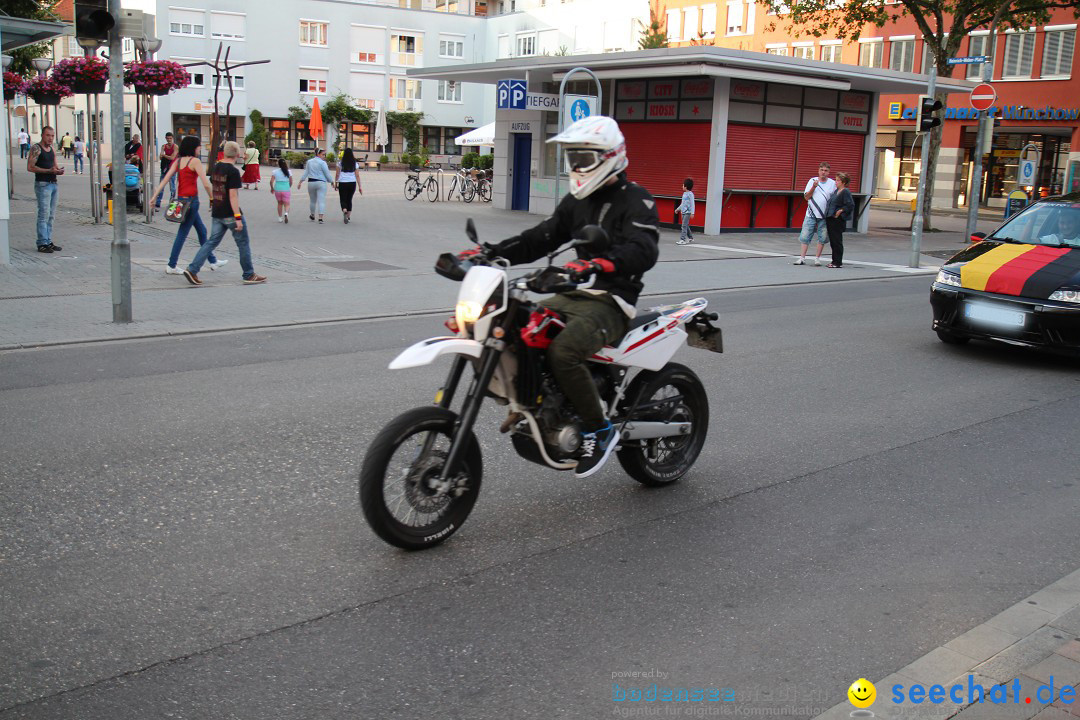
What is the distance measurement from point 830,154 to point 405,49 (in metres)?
50.3

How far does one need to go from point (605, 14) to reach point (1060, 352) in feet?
199

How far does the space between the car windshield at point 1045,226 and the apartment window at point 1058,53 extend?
34.1 meters

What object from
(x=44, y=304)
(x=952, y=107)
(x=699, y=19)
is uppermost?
(x=699, y=19)

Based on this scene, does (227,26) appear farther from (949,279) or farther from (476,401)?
(476,401)

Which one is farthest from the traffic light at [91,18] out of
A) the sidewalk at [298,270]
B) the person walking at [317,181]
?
the person walking at [317,181]

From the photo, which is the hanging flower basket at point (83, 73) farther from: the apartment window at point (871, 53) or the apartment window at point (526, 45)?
the apartment window at point (526, 45)

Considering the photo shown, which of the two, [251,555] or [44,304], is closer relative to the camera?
[251,555]

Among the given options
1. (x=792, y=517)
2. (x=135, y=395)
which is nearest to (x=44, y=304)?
(x=135, y=395)

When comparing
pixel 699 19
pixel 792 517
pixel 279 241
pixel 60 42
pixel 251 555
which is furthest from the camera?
pixel 60 42

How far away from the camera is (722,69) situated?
2245 centimetres

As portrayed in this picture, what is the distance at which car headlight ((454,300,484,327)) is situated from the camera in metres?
4.24

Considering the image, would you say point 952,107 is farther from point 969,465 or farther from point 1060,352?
point 969,465

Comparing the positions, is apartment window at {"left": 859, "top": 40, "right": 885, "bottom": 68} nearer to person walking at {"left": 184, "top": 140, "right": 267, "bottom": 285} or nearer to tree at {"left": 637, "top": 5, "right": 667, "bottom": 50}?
tree at {"left": 637, "top": 5, "right": 667, "bottom": 50}

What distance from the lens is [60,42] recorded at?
75812 mm
